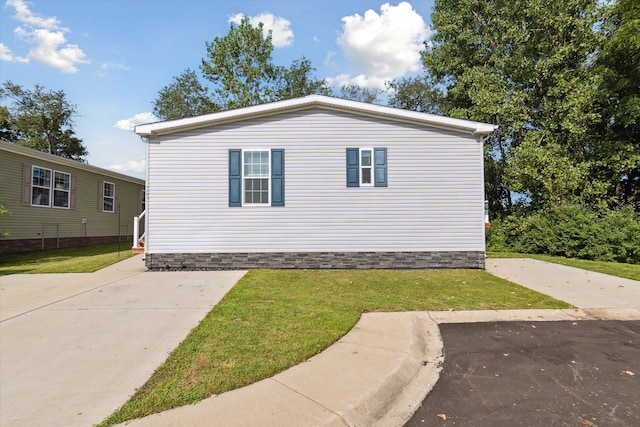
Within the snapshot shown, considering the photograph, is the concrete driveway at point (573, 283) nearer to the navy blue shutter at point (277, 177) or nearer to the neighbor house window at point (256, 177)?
the navy blue shutter at point (277, 177)

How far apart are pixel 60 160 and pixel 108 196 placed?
11.3 ft

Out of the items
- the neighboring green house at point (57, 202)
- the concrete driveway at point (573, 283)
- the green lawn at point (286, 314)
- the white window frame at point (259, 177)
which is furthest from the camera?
the neighboring green house at point (57, 202)

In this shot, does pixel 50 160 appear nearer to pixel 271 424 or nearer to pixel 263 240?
pixel 263 240

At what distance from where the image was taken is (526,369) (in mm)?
Answer: 3312

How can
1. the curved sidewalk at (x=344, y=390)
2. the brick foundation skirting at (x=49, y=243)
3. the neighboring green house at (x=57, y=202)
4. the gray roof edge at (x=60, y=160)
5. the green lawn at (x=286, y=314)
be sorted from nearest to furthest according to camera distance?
the curved sidewalk at (x=344, y=390) → the green lawn at (x=286, y=314) → the gray roof edge at (x=60, y=160) → the brick foundation skirting at (x=49, y=243) → the neighboring green house at (x=57, y=202)

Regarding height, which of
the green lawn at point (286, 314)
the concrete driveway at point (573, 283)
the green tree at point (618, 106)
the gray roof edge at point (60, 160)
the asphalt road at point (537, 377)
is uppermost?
the green tree at point (618, 106)

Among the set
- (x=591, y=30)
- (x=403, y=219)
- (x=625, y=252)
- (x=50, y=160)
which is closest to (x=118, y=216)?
(x=50, y=160)

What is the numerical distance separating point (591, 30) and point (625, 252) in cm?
1056

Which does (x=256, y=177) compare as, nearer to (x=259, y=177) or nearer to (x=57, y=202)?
(x=259, y=177)

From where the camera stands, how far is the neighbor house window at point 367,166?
9109 mm

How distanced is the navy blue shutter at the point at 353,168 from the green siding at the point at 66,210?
39.9ft

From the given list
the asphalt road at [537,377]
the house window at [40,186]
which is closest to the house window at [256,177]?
the asphalt road at [537,377]

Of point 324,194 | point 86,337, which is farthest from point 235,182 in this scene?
point 86,337

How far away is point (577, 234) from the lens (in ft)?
38.0
